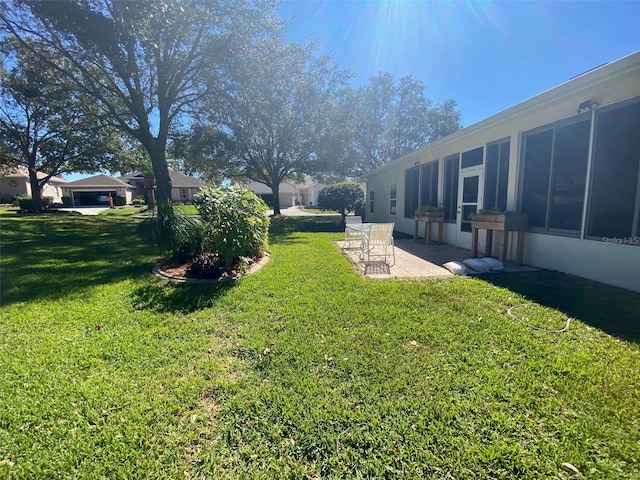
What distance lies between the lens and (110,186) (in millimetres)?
38781

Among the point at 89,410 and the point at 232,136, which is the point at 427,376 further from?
the point at 232,136

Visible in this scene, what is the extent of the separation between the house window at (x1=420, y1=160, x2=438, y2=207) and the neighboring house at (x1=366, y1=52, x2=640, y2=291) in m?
1.93

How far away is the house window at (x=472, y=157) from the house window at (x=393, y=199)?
18.1 feet

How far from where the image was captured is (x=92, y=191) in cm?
3847

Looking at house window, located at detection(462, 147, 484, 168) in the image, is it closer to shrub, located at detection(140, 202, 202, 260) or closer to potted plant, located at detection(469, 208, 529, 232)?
potted plant, located at detection(469, 208, 529, 232)

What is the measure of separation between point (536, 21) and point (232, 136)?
15.5m

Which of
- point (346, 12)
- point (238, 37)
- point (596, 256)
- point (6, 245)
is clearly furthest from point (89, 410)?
point (346, 12)

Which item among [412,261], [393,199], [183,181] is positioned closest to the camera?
[412,261]

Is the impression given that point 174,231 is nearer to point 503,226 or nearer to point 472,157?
point 503,226

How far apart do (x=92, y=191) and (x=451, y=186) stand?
43574mm

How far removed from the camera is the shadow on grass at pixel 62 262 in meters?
5.19

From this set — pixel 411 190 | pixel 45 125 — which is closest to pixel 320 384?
pixel 411 190

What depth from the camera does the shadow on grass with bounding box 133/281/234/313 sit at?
447 centimetres

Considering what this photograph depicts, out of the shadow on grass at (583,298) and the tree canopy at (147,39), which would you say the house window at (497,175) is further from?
the tree canopy at (147,39)
